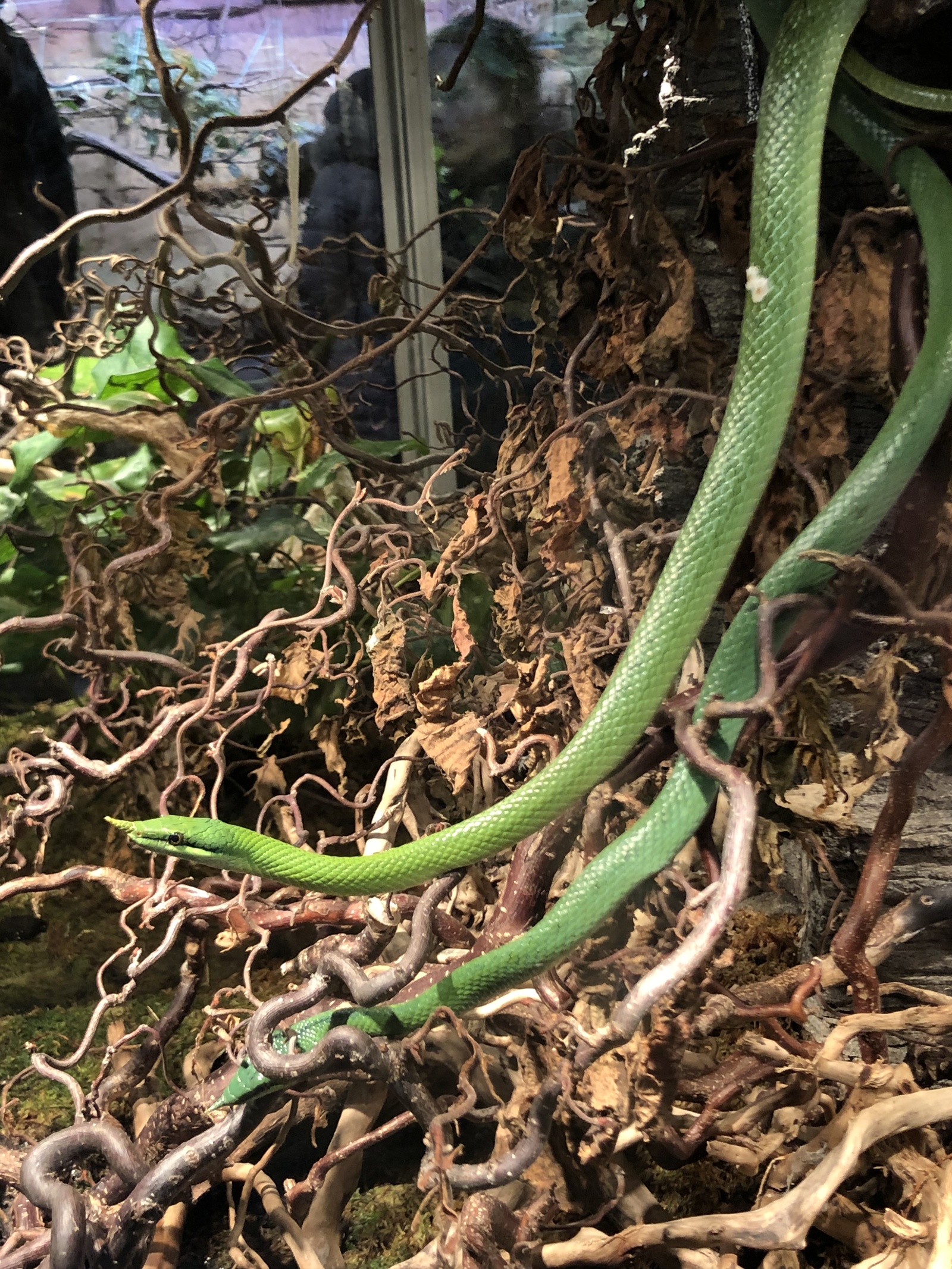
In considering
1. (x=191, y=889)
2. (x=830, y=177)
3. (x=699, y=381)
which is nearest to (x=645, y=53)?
(x=830, y=177)

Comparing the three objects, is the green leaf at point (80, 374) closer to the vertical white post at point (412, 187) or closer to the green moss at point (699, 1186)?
the vertical white post at point (412, 187)

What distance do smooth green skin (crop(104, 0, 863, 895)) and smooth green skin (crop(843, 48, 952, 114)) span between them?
4cm

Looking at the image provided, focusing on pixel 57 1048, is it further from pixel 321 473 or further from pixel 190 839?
pixel 321 473

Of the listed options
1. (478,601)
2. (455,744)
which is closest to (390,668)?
(455,744)

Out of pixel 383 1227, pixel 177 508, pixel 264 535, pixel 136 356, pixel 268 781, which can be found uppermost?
pixel 136 356

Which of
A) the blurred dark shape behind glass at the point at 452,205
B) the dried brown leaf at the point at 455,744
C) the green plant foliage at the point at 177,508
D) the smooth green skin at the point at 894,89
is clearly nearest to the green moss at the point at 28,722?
the green plant foliage at the point at 177,508

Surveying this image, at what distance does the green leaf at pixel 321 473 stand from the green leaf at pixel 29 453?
0.60 meters

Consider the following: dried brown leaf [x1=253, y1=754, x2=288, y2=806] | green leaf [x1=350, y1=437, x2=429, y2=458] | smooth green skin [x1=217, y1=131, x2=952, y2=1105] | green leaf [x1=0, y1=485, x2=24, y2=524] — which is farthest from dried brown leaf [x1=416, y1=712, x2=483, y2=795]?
green leaf [x1=0, y1=485, x2=24, y2=524]

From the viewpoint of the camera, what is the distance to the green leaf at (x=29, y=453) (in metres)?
2.07

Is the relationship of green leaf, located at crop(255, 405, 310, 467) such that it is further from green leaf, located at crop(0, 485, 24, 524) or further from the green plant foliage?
green leaf, located at crop(0, 485, 24, 524)

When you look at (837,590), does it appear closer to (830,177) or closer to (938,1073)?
(830,177)

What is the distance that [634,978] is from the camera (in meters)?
1.10

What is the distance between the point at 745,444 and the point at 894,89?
0.48 metres

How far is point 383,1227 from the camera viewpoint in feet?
5.57
